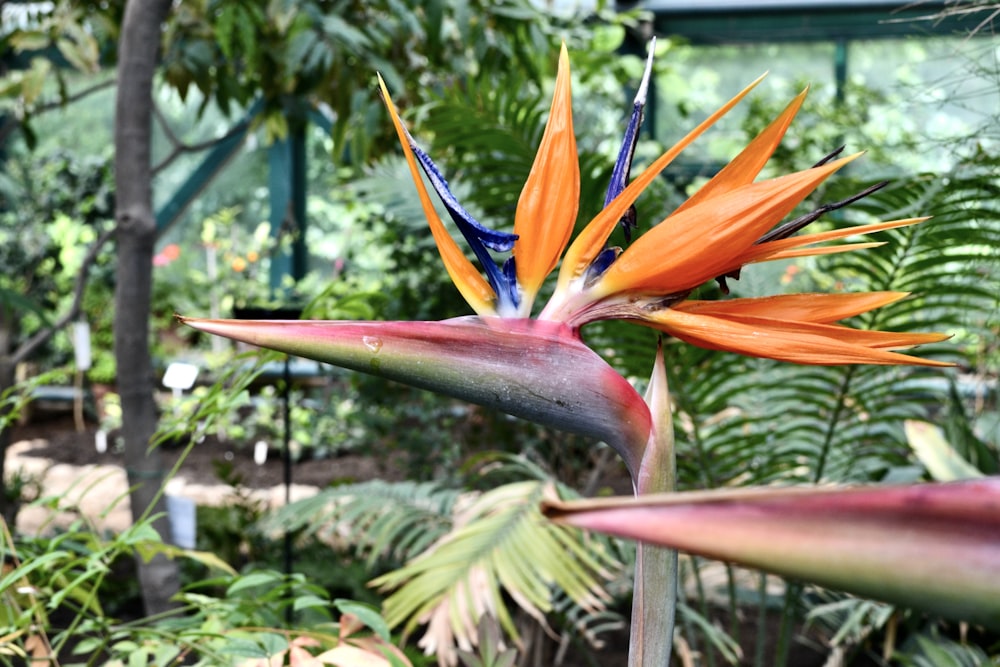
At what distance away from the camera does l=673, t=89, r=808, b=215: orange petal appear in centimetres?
39

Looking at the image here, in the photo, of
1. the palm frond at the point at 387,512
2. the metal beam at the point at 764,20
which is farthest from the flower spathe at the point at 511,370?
the metal beam at the point at 764,20

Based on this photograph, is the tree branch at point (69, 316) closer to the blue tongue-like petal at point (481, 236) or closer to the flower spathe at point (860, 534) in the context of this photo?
the blue tongue-like petal at point (481, 236)

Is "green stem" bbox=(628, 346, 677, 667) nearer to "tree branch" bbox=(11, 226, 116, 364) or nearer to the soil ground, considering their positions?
"tree branch" bbox=(11, 226, 116, 364)

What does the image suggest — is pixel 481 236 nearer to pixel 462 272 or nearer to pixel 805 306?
pixel 462 272

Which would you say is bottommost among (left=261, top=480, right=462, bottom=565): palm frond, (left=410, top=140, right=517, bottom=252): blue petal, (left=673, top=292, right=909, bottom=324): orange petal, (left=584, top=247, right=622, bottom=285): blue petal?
(left=261, top=480, right=462, bottom=565): palm frond

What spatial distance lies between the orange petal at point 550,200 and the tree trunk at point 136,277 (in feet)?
3.50

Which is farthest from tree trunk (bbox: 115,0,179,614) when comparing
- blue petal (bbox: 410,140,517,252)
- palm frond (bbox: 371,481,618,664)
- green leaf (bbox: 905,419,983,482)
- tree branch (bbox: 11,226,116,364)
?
green leaf (bbox: 905,419,983,482)

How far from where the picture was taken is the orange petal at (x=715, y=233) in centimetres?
35

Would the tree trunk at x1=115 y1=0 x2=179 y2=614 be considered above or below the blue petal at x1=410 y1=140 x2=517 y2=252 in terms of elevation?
below

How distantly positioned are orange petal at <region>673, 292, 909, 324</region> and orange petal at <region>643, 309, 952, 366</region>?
0.6 inches

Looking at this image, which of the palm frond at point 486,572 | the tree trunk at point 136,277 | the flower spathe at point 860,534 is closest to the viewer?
the flower spathe at point 860,534

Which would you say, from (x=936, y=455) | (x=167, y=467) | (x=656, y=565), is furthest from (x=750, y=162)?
(x=167, y=467)

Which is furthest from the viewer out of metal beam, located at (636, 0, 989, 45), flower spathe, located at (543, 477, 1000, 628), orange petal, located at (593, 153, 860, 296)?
metal beam, located at (636, 0, 989, 45)

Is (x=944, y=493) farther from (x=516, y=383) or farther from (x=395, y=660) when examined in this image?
(x=395, y=660)
